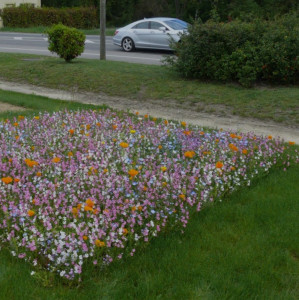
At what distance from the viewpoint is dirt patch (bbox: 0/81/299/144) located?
8261mm

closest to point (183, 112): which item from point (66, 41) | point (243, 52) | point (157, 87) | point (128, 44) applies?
point (157, 87)

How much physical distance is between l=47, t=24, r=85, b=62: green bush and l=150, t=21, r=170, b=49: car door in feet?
21.3

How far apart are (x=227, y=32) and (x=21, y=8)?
32.4m

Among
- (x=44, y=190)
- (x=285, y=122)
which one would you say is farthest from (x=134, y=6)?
(x=44, y=190)

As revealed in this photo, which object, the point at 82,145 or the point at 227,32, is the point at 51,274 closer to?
the point at 82,145

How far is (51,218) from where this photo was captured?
13.2 ft

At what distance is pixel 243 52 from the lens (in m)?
11.4

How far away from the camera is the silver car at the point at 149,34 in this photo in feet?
70.4

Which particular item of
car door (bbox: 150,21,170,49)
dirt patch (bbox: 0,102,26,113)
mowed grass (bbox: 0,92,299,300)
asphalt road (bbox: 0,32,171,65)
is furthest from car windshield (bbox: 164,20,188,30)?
mowed grass (bbox: 0,92,299,300)

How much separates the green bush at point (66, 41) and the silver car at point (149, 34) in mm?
6577

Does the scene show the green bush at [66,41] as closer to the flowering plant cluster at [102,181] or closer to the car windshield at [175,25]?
the car windshield at [175,25]

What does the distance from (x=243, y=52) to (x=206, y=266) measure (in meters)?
8.69

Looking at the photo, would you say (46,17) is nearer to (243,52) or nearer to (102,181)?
(243,52)

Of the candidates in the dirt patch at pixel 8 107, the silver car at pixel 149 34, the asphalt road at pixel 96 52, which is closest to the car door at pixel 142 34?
the silver car at pixel 149 34
